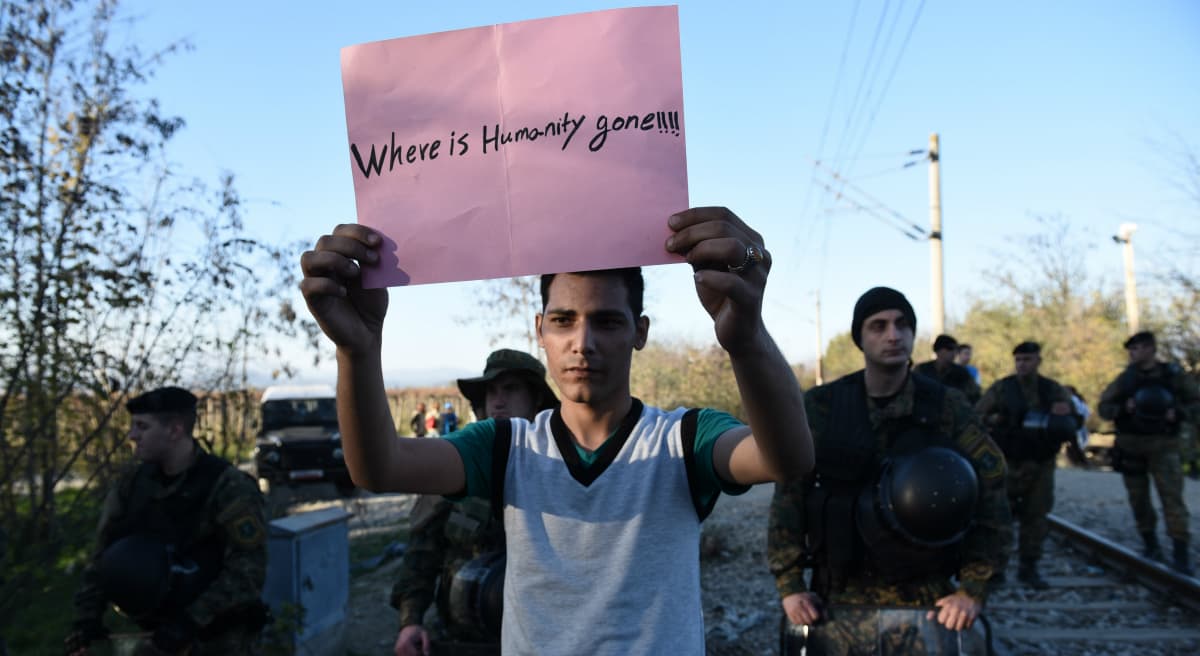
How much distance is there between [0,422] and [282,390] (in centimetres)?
950

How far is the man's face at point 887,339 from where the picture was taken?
3379mm

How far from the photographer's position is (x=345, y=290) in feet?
4.91

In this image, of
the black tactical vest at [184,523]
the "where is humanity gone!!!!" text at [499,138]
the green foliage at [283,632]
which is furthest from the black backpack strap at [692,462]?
the green foliage at [283,632]

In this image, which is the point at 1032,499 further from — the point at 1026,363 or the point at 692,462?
the point at 692,462

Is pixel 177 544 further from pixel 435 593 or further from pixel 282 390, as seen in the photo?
pixel 282 390

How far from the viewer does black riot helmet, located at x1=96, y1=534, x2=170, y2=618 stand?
3240 mm

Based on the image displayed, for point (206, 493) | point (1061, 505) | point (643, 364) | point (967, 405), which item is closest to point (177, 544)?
point (206, 493)

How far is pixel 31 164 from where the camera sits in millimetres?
6016

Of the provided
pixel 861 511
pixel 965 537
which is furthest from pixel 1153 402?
pixel 861 511

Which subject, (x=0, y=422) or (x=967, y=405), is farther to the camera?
(x=0, y=422)

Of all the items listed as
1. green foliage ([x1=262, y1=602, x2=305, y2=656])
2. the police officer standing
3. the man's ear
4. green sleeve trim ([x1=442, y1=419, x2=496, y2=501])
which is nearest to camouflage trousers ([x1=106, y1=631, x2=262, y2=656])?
green foliage ([x1=262, y1=602, x2=305, y2=656])

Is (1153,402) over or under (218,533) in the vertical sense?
over

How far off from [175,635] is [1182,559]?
8.62 m

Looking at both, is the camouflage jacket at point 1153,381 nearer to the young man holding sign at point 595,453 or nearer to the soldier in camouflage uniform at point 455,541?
the soldier in camouflage uniform at point 455,541
